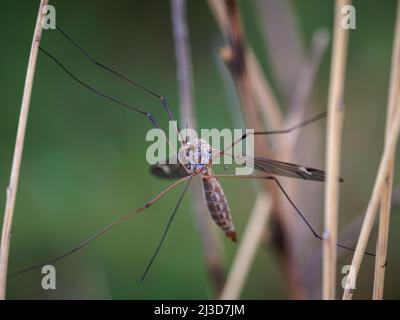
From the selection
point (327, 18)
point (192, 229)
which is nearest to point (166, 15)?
point (327, 18)

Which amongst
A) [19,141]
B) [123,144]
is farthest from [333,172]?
[123,144]

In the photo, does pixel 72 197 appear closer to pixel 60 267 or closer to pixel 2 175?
pixel 2 175

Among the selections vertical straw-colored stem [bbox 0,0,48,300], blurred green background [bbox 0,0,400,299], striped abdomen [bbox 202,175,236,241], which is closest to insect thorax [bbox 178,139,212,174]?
striped abdomen [bbox 202,175,236,241]

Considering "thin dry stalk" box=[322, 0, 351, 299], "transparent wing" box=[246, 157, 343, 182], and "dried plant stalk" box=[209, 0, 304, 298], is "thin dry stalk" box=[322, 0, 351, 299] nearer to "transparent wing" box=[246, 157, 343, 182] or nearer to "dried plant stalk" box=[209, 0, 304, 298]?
"transparent wing" box=[246, 157, 343, 182]

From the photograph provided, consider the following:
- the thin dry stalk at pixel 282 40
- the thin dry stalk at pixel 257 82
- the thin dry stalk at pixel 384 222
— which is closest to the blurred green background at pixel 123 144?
the thin dry stalk at pixel 282 40

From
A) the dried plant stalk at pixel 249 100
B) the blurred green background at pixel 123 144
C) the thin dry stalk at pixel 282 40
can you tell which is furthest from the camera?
the blurred green background at pixel 123 144

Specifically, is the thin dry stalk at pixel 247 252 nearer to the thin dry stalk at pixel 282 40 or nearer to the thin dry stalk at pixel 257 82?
the thin dry stalk at pixel 257 82

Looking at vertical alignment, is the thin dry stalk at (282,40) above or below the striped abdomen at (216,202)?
above

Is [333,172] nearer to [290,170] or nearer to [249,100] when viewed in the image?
[290,170]
